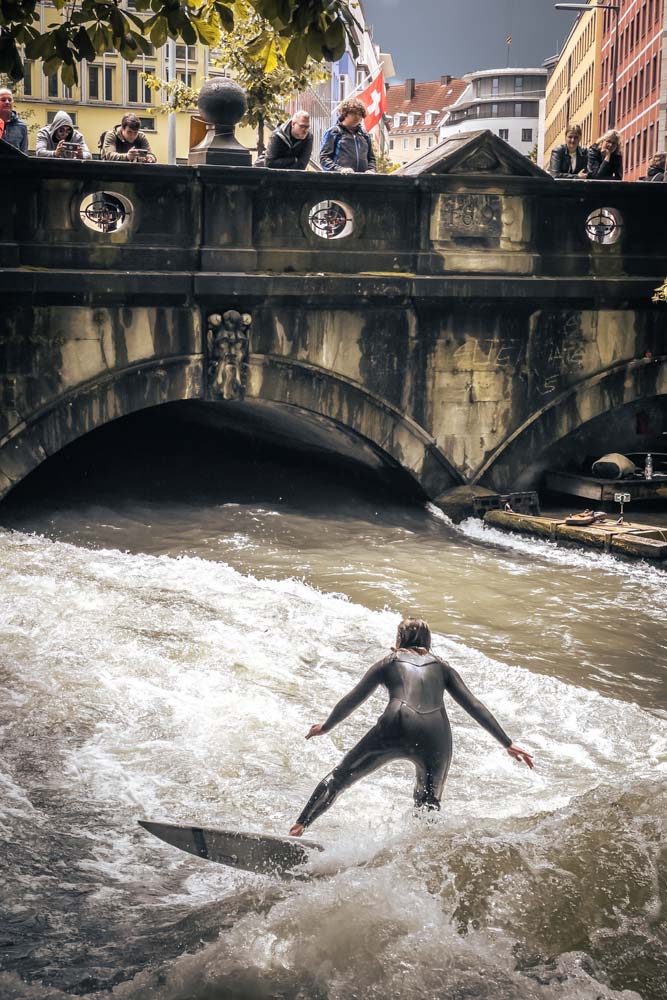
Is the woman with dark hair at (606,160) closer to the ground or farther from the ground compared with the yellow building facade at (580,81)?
closer to the ground

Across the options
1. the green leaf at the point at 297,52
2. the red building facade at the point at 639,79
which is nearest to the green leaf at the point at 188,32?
the green leaf at the point at 297,52

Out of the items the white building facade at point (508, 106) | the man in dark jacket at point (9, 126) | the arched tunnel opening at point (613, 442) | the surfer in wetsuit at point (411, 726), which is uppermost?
the white building facade at point (508, 106)

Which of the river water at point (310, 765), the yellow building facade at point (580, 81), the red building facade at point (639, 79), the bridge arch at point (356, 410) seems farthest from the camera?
the yellow building facade at point (580, 81)

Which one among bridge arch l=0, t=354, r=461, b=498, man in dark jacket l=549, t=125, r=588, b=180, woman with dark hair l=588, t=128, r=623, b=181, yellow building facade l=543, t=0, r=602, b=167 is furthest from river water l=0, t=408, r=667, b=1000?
yellow building facade l=543, t=0, r=602, b=167

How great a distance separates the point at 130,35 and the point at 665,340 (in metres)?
11.2

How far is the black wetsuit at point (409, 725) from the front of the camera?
25.2 feet

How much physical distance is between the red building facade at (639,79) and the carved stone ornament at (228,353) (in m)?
44.4

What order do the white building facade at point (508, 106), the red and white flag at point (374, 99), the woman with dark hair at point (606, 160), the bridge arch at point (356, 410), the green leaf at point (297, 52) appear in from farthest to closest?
the white building facade at point (508, 106) → the red and white flag at point (374, 99) → the woman with dark hair at point (606, 160) → the bridge arch at point (356, 410) → the green leaf at point (297, 52)

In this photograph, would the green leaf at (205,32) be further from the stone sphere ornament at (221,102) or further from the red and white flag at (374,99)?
the red and white flag at (374,99)

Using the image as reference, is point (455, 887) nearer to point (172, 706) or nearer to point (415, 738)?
point (415, 738)

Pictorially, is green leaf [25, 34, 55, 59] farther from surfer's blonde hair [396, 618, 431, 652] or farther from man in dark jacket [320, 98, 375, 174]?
man in dark jacket [320, 98, 375, 174]

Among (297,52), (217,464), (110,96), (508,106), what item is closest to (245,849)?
(297,52)

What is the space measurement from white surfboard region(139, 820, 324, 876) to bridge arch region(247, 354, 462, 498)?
8.60 m

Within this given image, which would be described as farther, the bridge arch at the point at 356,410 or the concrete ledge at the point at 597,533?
the bridge arch at the point at 356,410
